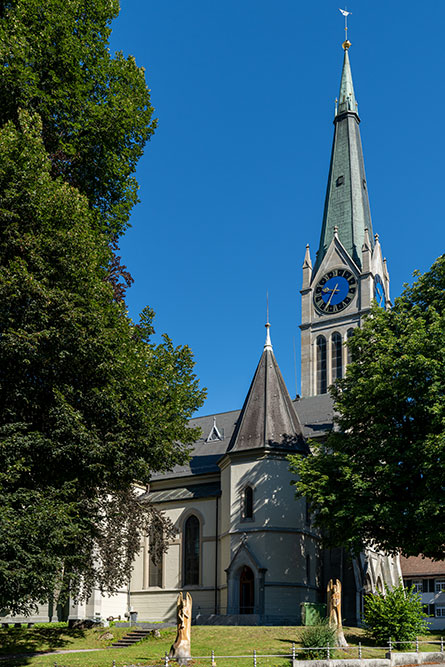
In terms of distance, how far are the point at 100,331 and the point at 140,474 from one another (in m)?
4.65

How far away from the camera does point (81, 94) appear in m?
23.3

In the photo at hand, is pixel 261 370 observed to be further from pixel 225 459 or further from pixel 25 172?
pixel 25 172

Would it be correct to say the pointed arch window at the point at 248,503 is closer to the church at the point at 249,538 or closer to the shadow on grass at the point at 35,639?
the church at the point at 249,538


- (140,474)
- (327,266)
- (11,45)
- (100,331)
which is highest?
(327,266)

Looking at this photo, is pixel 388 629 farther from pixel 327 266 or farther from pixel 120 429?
pixel 327 266

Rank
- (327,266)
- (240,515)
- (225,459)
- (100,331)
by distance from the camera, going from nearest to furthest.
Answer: (100,331), (240,515), (225,459), (327,266)

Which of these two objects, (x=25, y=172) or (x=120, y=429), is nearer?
(x=25, y=172)

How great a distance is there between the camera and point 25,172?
63.6 feet

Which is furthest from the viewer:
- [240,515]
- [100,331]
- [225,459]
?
[225,459]

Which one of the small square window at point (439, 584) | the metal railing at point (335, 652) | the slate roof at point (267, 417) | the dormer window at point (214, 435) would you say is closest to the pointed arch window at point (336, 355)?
→ the dormer window at point (214, 435)

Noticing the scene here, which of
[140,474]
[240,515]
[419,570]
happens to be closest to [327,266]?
[419,570]

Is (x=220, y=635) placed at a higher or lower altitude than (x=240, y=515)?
lower

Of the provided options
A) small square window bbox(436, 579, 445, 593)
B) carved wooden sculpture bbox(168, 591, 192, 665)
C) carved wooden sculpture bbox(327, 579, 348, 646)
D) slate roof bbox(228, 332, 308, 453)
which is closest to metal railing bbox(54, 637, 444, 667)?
carved wooden sculpture bbox(168, 591, 192, 665)

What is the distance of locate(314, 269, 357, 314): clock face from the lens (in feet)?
226
